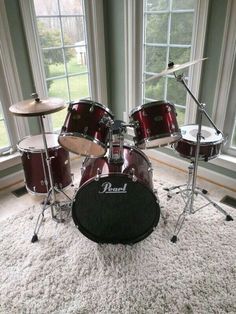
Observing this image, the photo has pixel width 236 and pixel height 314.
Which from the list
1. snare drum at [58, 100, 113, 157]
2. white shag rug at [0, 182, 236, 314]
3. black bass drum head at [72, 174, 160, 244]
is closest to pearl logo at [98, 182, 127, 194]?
black bass drum head at [72, 174, 160, 244]

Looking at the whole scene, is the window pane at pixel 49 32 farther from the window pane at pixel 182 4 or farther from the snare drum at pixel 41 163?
the window pane at pixel 182 4

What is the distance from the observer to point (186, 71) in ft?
7.96

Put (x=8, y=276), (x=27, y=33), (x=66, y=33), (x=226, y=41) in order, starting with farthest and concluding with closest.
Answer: (x=66, y=33)
(x=27, y=33)
(x=226, y=41)
(x=8, y=276)

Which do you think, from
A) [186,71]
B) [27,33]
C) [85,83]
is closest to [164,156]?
[186,71]

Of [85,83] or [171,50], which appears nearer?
[171,50]

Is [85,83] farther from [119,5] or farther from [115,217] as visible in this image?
[115,217]

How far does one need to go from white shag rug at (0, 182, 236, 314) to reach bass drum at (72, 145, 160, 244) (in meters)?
0.10

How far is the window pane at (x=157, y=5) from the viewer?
2332 mm

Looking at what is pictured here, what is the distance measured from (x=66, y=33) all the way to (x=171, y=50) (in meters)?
1.07

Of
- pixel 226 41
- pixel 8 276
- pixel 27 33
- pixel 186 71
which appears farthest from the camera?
pixel 186 71

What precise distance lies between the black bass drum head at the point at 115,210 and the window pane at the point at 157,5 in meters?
1.72

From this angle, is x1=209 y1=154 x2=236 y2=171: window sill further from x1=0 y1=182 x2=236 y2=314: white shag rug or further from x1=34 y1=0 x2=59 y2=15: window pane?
x1=34 y1=0 x2=59 y2=15: window pane

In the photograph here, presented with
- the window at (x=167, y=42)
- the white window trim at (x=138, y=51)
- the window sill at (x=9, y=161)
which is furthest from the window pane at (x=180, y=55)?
the window sill at (x=9, y=161)

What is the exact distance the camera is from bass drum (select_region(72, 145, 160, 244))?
5.40 ft
